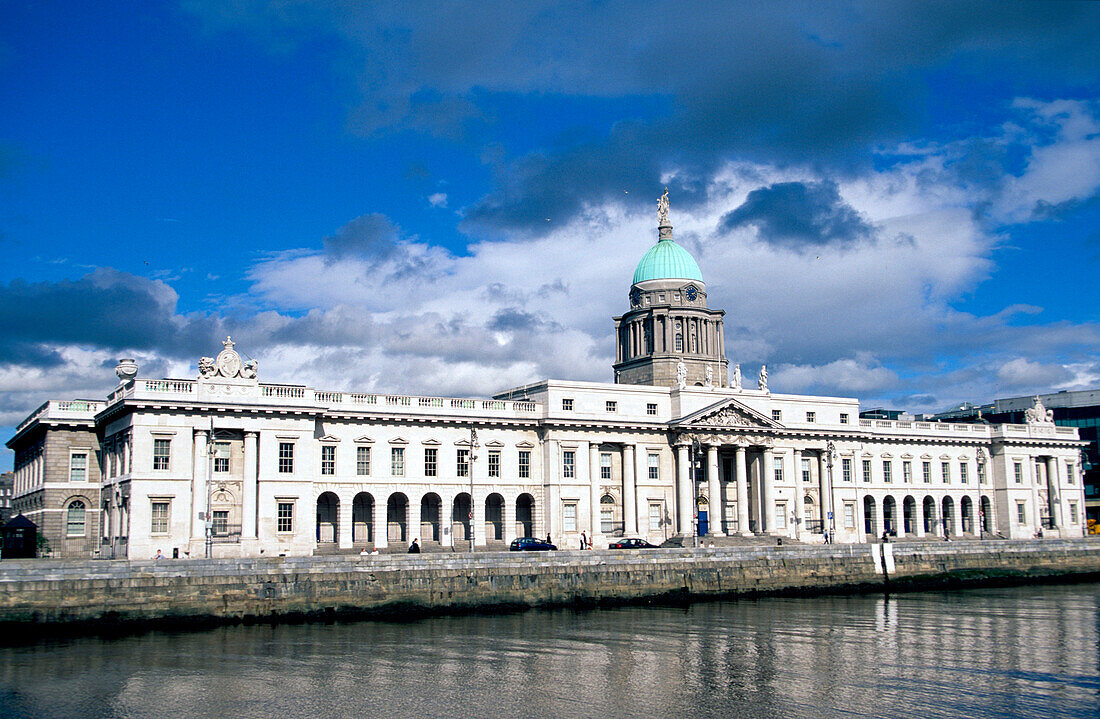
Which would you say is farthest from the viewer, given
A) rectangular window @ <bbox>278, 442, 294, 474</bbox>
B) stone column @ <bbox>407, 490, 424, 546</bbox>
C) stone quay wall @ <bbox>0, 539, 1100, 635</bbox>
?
stone column @ <bbox>407, 490, 424, 546</bbox>

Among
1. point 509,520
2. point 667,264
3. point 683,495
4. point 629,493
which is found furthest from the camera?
point 667,264

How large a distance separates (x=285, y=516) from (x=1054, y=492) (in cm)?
7487

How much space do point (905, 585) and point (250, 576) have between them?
136 feet

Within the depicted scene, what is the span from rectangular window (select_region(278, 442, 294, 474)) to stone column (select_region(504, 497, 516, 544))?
1646cm

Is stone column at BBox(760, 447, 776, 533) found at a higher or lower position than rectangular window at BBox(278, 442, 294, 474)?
lower

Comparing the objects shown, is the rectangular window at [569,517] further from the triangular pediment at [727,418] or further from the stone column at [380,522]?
the stone column at [380,522]

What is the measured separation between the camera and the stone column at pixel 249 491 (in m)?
65.1

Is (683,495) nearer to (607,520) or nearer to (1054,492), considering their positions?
(607,520)

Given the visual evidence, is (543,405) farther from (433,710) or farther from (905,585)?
(433,710)

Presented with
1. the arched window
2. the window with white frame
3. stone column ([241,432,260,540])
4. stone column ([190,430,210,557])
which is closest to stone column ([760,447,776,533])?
stone column ([241,432,260,540])

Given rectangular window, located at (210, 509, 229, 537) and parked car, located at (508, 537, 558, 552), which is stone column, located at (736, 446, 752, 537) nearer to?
parked car, located at (508, 537, 558, 552)

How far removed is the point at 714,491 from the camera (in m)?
81.8

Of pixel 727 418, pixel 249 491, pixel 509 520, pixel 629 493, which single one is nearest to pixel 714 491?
pixel 727 418

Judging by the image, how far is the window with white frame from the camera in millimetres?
62312
